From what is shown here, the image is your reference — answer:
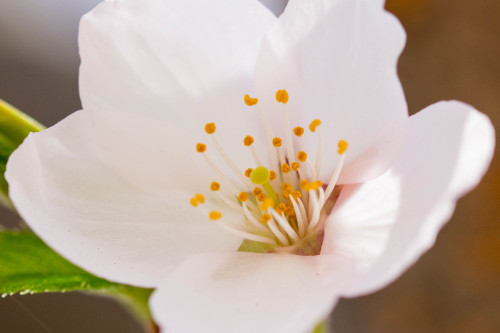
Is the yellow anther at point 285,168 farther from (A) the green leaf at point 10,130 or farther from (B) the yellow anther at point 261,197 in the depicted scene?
(A) the green leaf at point 10,130

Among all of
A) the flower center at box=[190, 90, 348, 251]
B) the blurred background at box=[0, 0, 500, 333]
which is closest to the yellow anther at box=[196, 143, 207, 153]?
the flower center at box=[190, 90, 348, 251]

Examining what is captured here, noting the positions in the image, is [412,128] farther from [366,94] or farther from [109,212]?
[109,212]

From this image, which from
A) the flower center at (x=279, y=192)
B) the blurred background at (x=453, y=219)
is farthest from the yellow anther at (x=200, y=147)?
the blurred background at (x=453, y=219)

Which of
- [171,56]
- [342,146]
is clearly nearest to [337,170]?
[342,146]

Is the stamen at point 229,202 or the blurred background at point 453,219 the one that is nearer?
the stamen at point 229,202

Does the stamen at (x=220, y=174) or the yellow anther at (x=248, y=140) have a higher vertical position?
the yellow anther at (x=248, y=140)

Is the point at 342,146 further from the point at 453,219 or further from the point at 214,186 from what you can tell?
the point at 453,219
